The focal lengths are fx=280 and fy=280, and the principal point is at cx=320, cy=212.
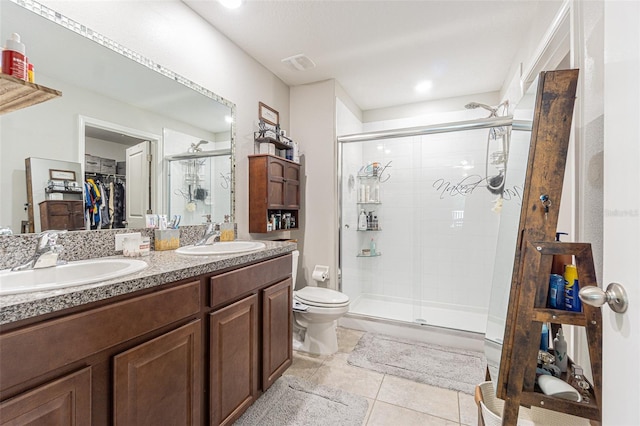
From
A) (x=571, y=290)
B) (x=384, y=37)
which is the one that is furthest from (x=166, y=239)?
(x=384, y=37)

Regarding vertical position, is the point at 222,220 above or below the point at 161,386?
above

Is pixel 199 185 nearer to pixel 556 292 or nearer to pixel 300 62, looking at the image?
pixel 300 62

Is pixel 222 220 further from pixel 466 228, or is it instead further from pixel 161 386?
pixel 466 228

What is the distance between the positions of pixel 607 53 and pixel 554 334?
3.47 feet

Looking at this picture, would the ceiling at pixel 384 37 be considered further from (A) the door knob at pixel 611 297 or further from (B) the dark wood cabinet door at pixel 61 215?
(A) the door knob at pixel 611 297

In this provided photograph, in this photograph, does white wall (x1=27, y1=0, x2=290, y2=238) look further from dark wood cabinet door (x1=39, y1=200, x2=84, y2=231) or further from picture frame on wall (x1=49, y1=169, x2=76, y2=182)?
dark wood cabinet door (x1=39, y1=200, x2=84, y2=231)

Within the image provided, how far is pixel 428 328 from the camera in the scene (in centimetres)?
252

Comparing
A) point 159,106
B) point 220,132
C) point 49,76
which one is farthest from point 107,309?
point 220,132

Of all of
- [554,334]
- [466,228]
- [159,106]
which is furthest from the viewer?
[466,228]

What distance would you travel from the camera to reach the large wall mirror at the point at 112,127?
44.1 inches

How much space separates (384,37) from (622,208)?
6.99 ft

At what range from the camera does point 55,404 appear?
738mm

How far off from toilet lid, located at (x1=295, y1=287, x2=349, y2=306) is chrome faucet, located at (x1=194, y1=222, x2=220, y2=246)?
0.82m

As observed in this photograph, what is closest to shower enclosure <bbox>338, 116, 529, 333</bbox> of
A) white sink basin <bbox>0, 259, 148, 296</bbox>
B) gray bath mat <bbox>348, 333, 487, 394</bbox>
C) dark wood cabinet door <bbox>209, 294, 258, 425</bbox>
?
gray bath mat <bbox>348, 333, 487, 394</bbox>
